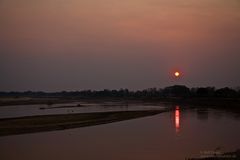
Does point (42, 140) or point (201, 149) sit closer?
point (201, 149)

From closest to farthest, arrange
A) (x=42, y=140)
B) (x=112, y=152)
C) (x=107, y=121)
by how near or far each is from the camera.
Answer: (x=112, y=152)
(x=42, y=140)
(x=107, y=121)

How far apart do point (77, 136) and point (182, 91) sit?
391ft

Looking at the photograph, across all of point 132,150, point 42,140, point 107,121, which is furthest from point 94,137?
point 107,121

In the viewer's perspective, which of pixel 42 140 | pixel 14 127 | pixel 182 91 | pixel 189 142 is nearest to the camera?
pixel 189 142

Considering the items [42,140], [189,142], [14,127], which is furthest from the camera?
[14,127]

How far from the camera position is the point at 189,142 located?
22547 mm

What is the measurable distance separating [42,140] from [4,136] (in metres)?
4.20

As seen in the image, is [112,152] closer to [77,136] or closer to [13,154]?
[13,154]

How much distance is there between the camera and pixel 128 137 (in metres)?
25.7

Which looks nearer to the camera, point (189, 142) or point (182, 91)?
point (189, 142)

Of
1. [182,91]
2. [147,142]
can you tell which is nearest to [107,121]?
[147,142]

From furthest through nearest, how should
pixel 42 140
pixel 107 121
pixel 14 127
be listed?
pixel 107 121 → pixel 14 127 → pixel 42 140

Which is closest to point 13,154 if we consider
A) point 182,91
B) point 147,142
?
point 147,142

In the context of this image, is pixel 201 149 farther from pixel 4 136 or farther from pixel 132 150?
pixel 4 136
